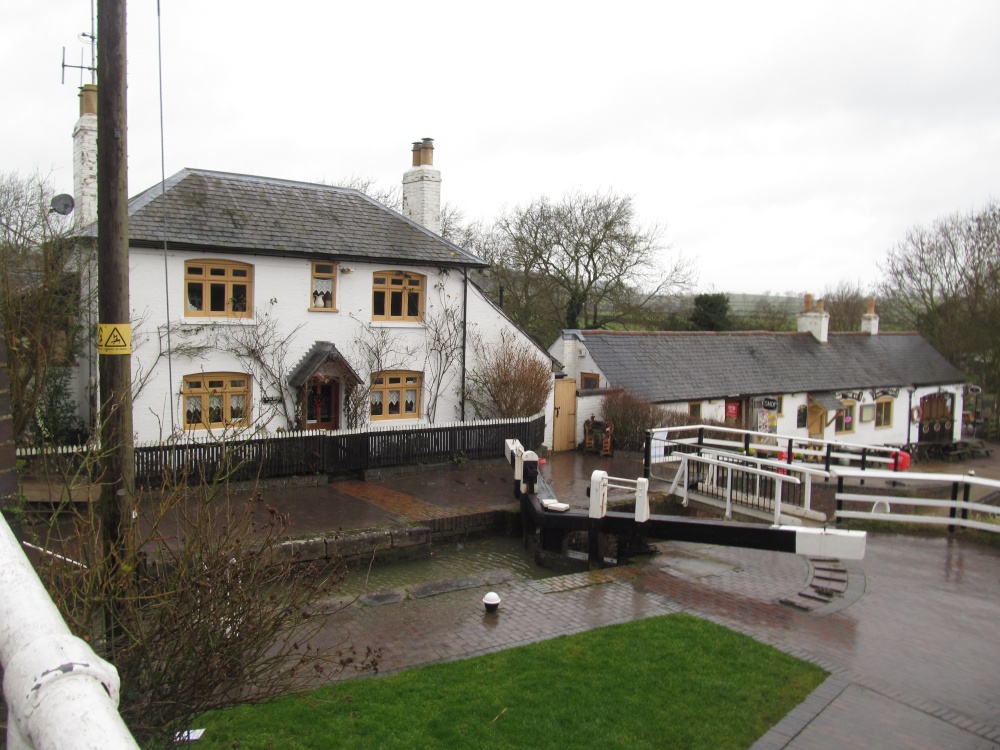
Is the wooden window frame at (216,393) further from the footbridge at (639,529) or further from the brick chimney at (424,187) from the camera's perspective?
the brick chimney at (424,187)

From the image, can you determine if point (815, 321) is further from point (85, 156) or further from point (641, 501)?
point (85, 156)

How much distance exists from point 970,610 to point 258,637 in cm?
945

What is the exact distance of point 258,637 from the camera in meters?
4.98

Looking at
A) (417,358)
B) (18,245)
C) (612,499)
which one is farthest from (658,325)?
(18,245)

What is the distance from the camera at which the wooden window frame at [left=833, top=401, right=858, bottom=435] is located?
98.9ft

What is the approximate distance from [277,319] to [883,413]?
2561 cm

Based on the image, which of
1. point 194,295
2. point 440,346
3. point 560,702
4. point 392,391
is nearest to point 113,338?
point 560,702

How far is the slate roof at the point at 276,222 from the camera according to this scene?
1781 cm

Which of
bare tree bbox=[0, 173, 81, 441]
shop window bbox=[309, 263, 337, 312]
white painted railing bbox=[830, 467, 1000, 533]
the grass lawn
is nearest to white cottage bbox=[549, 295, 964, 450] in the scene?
shop window bbox=[309, 263, 337, 312]

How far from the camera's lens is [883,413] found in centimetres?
3250

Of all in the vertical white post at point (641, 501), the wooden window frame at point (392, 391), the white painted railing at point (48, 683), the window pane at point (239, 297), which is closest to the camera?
the white painted railing at point (48, 683)

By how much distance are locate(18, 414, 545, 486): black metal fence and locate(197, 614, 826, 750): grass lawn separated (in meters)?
8.02

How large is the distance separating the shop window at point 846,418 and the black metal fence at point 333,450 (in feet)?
50.0

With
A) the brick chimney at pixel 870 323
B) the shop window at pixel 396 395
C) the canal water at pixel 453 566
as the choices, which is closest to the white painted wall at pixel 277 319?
the shop window at pixel 396 395
